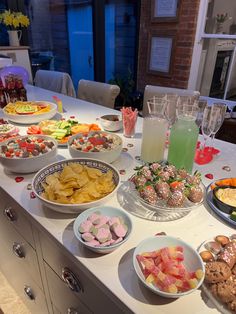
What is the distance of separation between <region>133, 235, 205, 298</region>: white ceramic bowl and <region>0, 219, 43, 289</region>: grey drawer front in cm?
48

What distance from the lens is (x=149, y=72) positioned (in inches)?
136

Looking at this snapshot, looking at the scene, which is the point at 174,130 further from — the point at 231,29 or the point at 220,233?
the point at 231,29

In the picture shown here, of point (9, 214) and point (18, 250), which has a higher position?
point (9, 214)

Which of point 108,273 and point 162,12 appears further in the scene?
point 162,12

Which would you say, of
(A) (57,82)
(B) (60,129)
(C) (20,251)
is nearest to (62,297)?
(C) (20,251)

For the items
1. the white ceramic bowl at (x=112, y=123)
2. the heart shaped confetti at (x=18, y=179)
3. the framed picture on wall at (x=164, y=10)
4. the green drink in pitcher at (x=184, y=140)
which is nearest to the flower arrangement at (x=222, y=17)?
the framed picture on wall at (x=164, y=10)

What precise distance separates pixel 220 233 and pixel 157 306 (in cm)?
28

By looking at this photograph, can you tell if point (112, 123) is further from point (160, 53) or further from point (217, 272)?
point (160, 53)

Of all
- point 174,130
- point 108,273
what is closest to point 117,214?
point 108,273

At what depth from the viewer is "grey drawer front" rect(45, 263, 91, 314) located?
2.42 ft

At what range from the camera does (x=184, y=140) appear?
2.88 ft

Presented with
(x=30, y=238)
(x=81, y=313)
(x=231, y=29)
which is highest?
(x=231, y=29)

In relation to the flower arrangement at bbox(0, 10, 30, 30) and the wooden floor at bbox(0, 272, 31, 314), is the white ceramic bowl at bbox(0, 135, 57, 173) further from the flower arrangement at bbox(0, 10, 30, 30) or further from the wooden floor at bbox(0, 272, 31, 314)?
the flower arrangement at bbox(0, 10, 30, 30)

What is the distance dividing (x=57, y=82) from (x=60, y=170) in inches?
70.4
